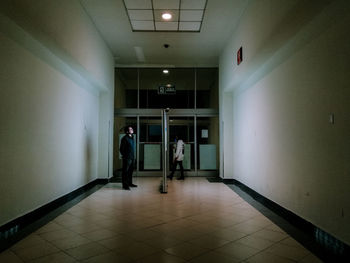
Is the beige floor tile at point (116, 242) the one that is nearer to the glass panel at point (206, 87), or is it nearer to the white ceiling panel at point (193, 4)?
Result: the white ceiling panel at point (193, 4)

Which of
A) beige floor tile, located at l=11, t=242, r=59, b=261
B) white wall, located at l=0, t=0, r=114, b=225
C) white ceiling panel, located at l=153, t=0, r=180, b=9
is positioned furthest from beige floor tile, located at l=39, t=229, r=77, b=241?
white ceiling panel, located at l=153, t=0, r=180, b=9

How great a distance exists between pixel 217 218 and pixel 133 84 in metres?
6.11

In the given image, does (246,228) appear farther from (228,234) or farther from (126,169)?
(126,169)

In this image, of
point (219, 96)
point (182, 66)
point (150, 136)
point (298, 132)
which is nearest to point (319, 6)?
point (298, 132)

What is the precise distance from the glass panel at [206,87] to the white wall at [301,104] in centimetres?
306

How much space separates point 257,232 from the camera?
329 cm

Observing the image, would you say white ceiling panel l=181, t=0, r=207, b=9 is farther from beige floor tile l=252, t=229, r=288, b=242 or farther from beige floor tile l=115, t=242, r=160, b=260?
beige floor tile l=115, t=242, r=160, b=260

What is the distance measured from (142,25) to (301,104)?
4007 mm

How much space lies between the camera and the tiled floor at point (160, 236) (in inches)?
102

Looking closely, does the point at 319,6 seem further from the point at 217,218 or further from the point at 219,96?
the point at 219,96

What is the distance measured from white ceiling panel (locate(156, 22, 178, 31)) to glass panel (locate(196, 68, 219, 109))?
290 cm

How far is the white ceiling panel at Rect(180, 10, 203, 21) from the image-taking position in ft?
16.9

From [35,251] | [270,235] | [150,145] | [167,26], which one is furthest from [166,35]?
[35,251]

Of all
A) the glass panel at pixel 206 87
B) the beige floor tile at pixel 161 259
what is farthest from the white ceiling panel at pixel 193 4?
the beige floor tile at pixel 161 259
